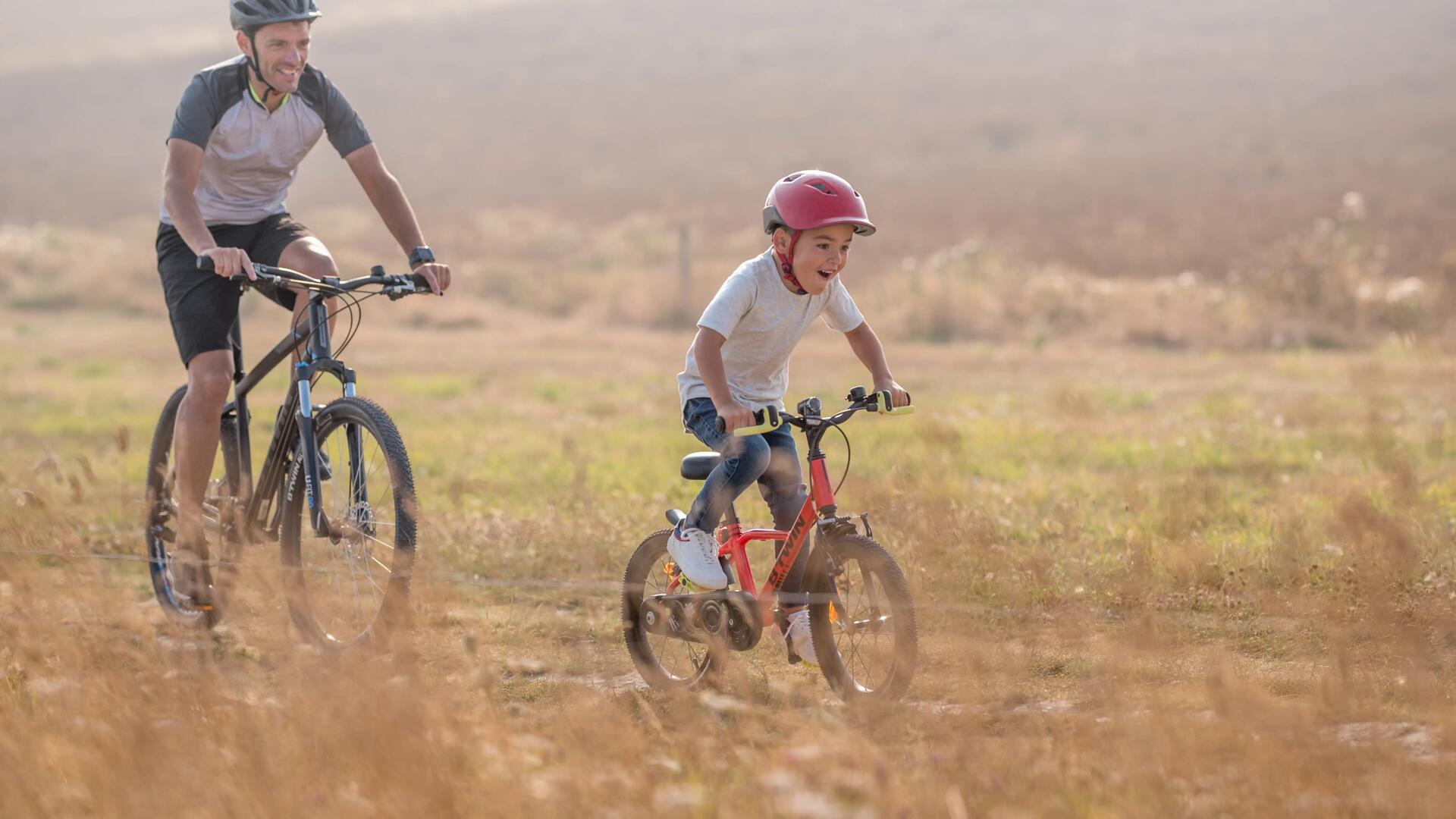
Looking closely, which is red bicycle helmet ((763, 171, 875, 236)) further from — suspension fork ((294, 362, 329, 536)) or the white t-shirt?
suspension fork ((294, 362, 329, 536))

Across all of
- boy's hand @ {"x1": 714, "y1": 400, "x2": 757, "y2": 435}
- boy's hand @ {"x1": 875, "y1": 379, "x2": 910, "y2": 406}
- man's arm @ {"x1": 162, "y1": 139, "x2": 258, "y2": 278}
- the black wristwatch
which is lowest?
boy's hand @ {"x1": 714, "y1": 400, "x2": 757, "y2": 435}

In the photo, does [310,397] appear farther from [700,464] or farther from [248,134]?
[700,464]

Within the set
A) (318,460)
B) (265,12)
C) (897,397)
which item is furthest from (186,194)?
(897,397)

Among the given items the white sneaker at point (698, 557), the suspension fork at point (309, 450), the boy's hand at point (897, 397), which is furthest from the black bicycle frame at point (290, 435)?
the boy's hand at point (897, 397)

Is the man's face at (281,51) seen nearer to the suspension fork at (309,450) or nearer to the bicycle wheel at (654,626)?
the suspension fork at (309,450)

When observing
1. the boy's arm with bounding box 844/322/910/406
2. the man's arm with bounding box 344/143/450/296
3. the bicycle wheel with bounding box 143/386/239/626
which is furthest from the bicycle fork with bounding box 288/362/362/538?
the boy's arm with bounding box 844/322/910/406

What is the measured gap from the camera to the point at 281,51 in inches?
220

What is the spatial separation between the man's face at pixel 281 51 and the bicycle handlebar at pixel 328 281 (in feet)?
2.43

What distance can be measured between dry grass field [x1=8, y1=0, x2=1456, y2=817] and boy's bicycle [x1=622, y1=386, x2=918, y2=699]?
17 centimetres

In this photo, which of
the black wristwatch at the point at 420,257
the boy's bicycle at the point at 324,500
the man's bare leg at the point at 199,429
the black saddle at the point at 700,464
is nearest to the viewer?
the black saddle at the point at 700,464

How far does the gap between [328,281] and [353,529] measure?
3.03 ft

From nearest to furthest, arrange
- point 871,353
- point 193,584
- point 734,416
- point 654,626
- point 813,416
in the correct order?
point 734,416, point 813,416, point 871,353, point 654,626, point 193,584

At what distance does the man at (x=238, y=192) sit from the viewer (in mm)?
5582

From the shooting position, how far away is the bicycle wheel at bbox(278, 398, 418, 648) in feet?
16.8
